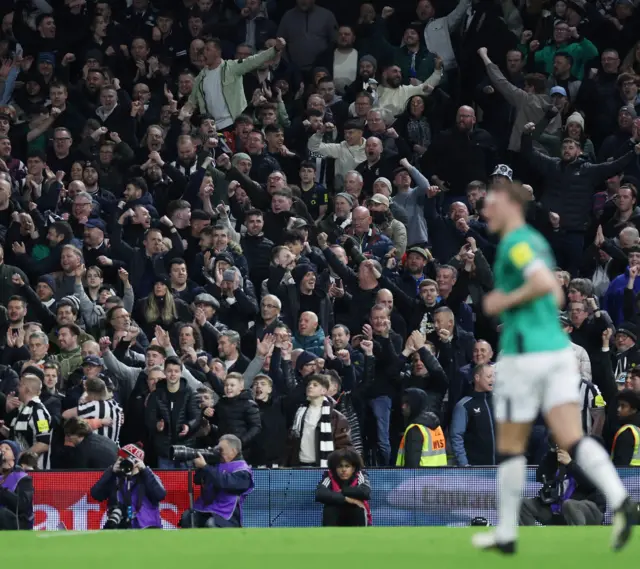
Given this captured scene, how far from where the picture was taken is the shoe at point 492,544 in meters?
7.59

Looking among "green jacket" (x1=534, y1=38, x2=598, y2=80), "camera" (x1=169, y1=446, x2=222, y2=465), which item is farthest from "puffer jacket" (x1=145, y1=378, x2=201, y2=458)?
"green jacket" (x1=534, y1=38, x2=598, y2=80)

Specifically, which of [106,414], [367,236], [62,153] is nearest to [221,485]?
[106,414]

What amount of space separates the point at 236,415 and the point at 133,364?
5.89ft

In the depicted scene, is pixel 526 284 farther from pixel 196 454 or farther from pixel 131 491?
pixel 131 491

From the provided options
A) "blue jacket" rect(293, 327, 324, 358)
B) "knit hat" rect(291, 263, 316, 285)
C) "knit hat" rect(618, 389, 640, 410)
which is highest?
"knit hat" rect(291, 263, 316, 285)

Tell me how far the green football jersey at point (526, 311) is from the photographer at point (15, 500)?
6276 millimetres

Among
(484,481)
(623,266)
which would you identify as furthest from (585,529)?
(623,266)

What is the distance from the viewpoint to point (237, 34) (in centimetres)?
2162

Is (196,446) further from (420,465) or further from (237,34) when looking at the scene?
(237,34)

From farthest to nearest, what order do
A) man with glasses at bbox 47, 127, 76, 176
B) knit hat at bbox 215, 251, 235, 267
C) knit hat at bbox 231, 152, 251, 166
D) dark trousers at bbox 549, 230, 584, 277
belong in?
1. man with glasses at bbox 47, 127, 76, 176
2. knit hat at bbox 231, 152, 251, 166
3. dark trousers at bbox 549, 230, 584, 277
4. knit hat at bbox 215, 251, 235, 267

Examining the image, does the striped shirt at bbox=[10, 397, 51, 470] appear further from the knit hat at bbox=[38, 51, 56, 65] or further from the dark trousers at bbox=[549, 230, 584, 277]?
the knit hat at bbox=[38, 51, 56, 65]

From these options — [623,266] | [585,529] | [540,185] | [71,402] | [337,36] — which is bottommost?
[585,529]

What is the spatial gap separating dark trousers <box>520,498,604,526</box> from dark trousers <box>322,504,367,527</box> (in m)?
1.37

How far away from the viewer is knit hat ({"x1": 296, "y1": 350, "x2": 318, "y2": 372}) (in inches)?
582
